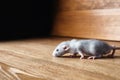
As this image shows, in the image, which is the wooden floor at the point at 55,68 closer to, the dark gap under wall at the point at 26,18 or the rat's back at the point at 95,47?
the rat's back at the point at 95,47

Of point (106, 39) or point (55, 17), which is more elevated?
point (55, 17)

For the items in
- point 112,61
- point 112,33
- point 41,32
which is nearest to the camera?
point 112,61

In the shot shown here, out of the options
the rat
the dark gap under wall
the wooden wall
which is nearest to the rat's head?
the rat

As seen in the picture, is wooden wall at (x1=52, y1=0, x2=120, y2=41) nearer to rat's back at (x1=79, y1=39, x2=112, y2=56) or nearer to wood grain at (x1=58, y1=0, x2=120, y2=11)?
wood grain at (x1=58, y1=0, x2=120, y2=11)

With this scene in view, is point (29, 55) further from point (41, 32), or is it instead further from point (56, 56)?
point (41, 32)

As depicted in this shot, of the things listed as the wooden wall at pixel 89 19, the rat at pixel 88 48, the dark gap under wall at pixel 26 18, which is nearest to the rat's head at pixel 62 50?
the rat at pixel 88 48

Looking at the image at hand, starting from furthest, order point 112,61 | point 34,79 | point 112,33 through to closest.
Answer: point 112,33, point 112,61, point 34,79

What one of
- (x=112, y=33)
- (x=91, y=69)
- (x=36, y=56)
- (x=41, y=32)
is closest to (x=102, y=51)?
(x=91, y=69)
